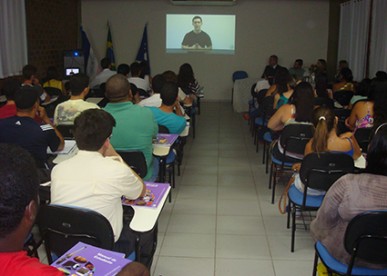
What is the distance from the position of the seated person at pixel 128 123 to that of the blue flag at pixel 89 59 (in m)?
7.89

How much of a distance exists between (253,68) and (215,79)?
41.2 inches

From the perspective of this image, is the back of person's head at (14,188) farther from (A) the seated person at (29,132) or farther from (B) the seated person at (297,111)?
(B) the seated person at (297,111)

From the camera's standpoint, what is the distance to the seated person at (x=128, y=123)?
12.1 ft

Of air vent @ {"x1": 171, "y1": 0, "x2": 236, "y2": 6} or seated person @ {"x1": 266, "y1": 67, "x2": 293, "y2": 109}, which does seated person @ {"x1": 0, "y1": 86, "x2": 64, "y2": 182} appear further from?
air vent @ {"x1": 171, "y1": 0, "x2": 236, "y2": 6}

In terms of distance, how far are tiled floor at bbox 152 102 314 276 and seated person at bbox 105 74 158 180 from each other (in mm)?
771

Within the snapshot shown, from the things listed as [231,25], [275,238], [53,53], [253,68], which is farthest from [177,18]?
[275,238]

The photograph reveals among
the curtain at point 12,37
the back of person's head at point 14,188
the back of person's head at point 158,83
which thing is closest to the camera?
the back of person's head at point 14,188

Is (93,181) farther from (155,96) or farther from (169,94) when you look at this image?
(155,96)

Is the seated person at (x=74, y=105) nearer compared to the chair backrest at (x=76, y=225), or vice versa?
the chair backrest at (x=76, y=225)

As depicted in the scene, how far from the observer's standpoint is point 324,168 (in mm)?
3363

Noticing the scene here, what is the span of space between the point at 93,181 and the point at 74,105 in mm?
2460

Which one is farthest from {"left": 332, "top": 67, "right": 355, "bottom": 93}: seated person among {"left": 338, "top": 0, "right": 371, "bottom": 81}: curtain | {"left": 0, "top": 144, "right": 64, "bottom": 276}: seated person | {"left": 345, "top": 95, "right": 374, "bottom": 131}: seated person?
{"left": 0, "top": 144, "right": 64, "bottom": 276}: seated person

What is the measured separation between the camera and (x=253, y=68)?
12.0 meters

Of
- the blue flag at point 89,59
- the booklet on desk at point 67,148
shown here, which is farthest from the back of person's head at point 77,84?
the blue flag at point 89,59
